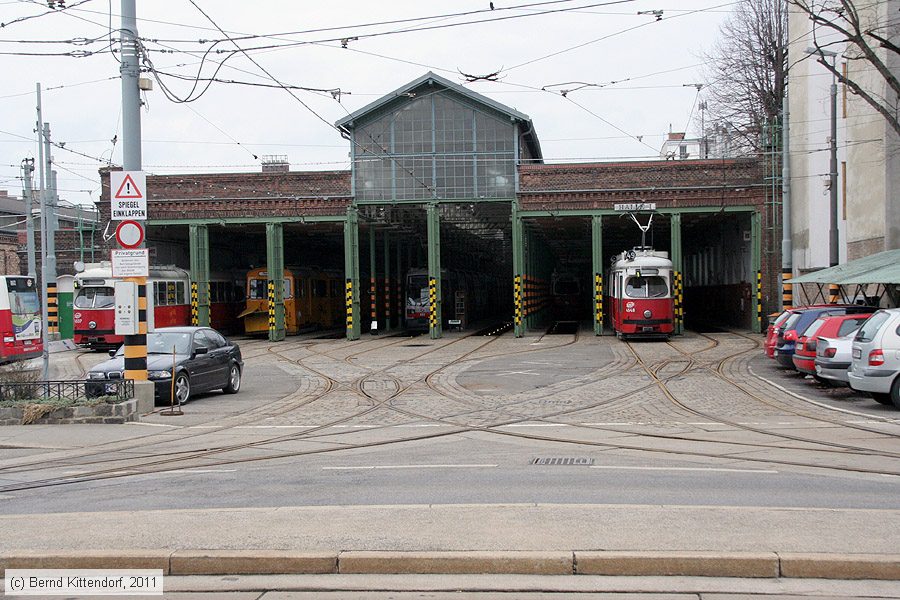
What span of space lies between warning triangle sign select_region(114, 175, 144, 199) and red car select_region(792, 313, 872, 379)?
560 inches

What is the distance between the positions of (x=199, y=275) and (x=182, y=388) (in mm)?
23257

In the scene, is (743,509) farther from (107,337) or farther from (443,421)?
(107,337)

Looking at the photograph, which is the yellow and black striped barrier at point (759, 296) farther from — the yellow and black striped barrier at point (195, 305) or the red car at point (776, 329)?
the yellow and black striped barrier at point (195, 305)

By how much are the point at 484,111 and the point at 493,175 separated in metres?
2.79

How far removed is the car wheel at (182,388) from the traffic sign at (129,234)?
9.32ft

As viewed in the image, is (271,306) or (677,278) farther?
(271,306)

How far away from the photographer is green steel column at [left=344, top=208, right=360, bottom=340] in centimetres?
3950

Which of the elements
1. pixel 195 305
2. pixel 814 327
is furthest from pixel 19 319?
pixel 814 327

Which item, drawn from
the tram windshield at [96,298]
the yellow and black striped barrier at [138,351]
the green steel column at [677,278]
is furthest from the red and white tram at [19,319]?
the green steel column at [677,278]

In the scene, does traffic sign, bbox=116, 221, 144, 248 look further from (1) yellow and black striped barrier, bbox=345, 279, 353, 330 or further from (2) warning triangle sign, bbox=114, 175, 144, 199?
(1) yellow and black striped barrier, bbox=345, 279, 353, 330

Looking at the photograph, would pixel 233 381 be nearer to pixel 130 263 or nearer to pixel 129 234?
pixel 130 263

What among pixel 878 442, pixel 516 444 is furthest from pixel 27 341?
pixel 878 442

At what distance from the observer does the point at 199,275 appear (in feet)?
135

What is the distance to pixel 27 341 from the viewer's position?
31.5 meters
